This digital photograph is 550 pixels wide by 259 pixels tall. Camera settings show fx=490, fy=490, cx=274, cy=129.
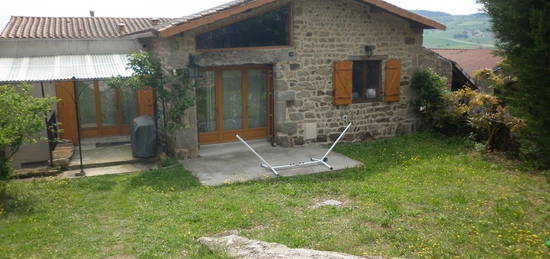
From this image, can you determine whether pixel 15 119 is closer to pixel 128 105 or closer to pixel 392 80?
pixel 128 105

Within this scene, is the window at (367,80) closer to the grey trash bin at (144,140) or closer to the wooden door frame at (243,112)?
the wooden door frame at (243,112)

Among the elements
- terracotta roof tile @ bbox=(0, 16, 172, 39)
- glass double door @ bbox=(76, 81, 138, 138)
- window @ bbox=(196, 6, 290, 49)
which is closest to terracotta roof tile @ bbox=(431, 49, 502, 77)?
window @ bbox=(196, 6, 290, 49)

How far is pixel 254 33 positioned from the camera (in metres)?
11.6

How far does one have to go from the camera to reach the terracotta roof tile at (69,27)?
1368 centimetres

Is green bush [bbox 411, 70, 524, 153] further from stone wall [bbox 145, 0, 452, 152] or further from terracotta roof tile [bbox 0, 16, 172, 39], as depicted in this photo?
terracotta roof tile [bbox 0, 16, 172, 39]

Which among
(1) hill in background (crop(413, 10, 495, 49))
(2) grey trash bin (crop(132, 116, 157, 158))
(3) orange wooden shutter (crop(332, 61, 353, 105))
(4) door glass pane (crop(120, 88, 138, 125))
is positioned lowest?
(2) grey trash bin (crop(132, 116, 157, 158))

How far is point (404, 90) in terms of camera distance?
44.2 feet

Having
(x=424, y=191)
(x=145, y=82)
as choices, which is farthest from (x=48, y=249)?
(x=424, y=191)

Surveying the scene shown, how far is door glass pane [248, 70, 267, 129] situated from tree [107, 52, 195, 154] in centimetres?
177

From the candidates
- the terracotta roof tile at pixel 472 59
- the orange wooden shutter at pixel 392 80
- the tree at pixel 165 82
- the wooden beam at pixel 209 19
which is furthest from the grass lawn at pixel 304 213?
the terracotta roof tile at pixel 472 59

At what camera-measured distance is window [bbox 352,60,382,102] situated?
12930 mm

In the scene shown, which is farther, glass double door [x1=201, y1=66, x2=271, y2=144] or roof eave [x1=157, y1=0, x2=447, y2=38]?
glass double door [x1=201, y1=66, x2=271, y2=144]

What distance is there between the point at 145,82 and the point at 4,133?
3154 millimetres

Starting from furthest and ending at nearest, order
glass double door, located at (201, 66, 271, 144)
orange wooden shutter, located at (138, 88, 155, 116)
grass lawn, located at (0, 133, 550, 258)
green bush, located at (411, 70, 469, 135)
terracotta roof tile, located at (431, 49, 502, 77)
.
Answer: terracotta roof tile, located at (431, 49, 502, 77), orange wooden shutter, located at (138, 88, 155, 116), green bush, located at (411, 70, 469, 135), glass double door, located at (201, 66, 271, 144), grass lawn, located at (0, 133, 550, 258)
